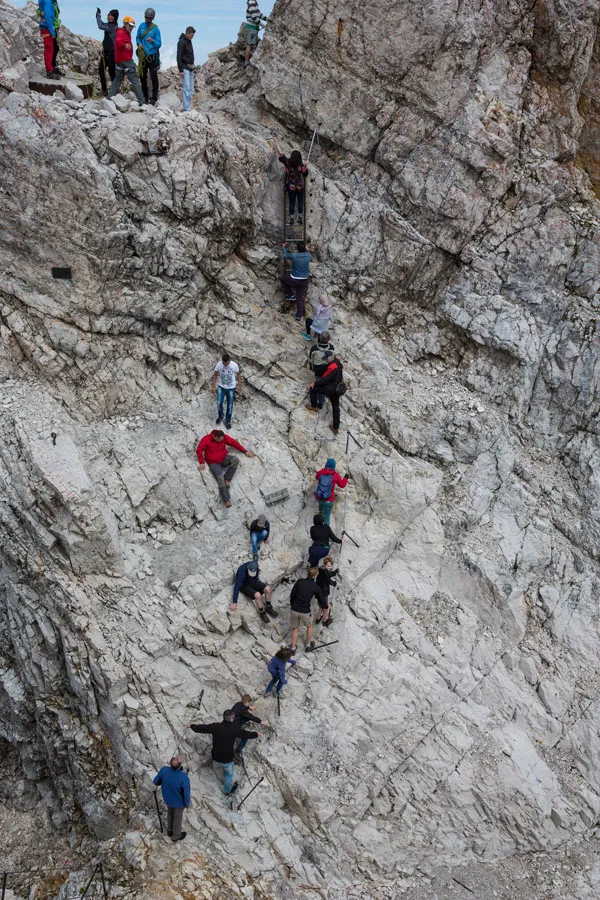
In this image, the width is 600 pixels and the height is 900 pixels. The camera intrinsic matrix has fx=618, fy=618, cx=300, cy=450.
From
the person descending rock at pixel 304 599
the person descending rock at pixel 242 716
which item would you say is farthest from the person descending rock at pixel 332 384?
the person descending rock at pixel 242 716

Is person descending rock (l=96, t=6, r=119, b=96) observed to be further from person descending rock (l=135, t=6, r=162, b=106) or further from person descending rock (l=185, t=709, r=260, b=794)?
person descending rock (l=185, t=709, r=260, b=794)

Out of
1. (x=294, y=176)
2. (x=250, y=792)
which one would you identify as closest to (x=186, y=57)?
(x=294, y=176)

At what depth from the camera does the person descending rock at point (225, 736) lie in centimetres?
1127

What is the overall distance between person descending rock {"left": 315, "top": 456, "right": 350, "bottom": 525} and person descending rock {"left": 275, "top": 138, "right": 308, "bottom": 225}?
700cm

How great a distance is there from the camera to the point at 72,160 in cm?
1352

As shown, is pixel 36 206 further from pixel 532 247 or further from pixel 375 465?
pixel 532 247

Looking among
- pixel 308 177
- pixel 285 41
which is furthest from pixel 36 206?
pixel 285 41

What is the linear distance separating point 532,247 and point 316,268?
221 inches

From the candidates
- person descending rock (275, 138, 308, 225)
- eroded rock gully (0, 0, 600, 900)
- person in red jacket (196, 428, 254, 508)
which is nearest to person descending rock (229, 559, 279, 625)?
eroded rock gully (0, 0, 600, 900)

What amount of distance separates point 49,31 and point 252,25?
17.1 ft

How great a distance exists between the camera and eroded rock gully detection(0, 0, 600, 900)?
40.9 feet

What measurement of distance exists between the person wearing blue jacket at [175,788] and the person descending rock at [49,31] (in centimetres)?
1603

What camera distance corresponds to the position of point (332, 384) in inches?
590

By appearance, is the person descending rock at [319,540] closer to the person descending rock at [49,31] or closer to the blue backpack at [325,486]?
the blue backpack at [325,486]
